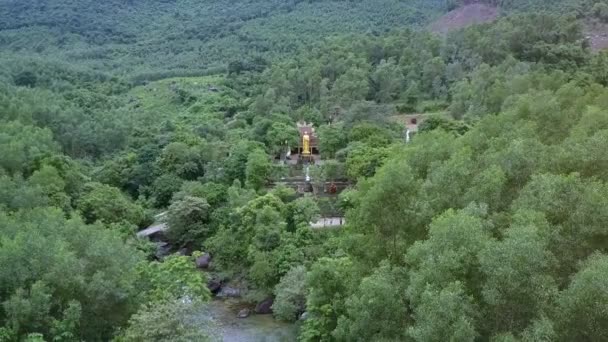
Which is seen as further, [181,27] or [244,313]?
[181,27]

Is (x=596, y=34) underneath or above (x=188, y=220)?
above

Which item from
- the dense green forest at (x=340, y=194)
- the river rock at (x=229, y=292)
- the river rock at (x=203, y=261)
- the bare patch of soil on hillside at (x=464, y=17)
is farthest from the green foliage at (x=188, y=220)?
the bare patch of soil on hillside at (x=464, y=17)

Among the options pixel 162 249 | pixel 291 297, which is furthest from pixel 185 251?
pixel 291 297

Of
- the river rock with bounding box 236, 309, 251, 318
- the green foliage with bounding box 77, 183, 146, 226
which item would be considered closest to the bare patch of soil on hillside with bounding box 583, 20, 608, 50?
the green foliage with bounding box 77, 183, 146, 226

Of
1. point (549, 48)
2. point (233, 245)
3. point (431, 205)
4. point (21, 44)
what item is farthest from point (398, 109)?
point (21, 44)

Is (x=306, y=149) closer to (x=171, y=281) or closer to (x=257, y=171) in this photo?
(x=257, y=171)

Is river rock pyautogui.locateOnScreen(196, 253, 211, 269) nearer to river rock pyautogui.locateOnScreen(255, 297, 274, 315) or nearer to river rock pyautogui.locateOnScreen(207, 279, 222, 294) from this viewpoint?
river rock pyautogui.locateOnScreen(207, 279, 222, 294)
